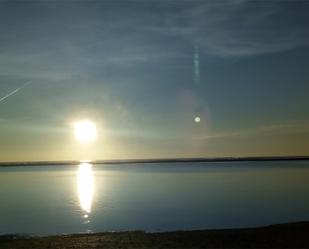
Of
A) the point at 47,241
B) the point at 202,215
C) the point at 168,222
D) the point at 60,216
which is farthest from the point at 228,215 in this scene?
the point at 47,241

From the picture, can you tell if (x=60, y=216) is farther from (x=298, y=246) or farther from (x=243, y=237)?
(x=298, y=246)

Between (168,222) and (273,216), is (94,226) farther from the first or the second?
(273,216)

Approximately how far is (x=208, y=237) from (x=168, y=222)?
19745 millimetres

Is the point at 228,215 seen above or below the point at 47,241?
above

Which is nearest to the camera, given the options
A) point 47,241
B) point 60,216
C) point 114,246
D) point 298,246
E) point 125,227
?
point 298,246

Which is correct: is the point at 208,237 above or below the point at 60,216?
below

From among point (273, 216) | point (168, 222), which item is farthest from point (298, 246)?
point (273, 216)

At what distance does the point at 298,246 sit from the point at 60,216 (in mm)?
43015

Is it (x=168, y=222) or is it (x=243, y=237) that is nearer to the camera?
(x=243, y=237)

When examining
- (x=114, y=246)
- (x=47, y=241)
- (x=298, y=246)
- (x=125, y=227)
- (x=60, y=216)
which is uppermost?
(x=60, y=216)

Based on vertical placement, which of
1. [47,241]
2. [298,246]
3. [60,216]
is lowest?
[298,246]

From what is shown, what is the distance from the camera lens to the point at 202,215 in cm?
5494

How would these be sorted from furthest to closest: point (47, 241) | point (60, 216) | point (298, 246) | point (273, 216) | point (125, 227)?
1. point (60, 216)
2. point (273, 216)
3. point (125, 227)
4. point (47, 241)
5. point (298, 246)

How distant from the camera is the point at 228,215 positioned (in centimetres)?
5481
